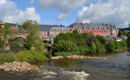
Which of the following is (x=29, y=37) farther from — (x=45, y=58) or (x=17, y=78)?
(x=17, y=78)

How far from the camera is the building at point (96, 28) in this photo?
344ft

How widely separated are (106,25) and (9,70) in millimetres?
99821

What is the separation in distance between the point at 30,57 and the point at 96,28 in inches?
3218

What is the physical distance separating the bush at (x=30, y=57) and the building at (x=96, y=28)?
227 ft

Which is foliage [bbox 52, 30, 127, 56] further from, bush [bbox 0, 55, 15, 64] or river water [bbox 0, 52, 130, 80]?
river water [bbox 0, 52, 130, 80]

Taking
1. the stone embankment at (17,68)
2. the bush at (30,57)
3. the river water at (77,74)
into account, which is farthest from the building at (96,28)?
the stone embankment at (17,68)

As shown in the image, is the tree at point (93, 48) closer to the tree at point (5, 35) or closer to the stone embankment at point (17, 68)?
the tree at point (5, 35)

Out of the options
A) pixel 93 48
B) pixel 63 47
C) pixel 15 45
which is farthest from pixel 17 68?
pixel 93 48

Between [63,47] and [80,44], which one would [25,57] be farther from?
[80,44]

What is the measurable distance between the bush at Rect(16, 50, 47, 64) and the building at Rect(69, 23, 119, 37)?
69203 mm

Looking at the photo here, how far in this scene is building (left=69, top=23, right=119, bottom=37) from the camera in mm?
104900

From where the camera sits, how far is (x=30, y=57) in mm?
34406

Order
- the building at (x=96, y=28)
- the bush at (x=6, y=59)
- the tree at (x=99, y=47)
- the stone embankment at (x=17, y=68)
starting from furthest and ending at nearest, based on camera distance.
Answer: the building at (x=96, y=28) → the tree at (x=99, y=47) → the bush at (x=6, y=59) → the stone embankment at (x=17, y=68)

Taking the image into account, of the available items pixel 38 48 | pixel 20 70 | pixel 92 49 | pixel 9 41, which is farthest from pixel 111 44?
pixel 20 70
